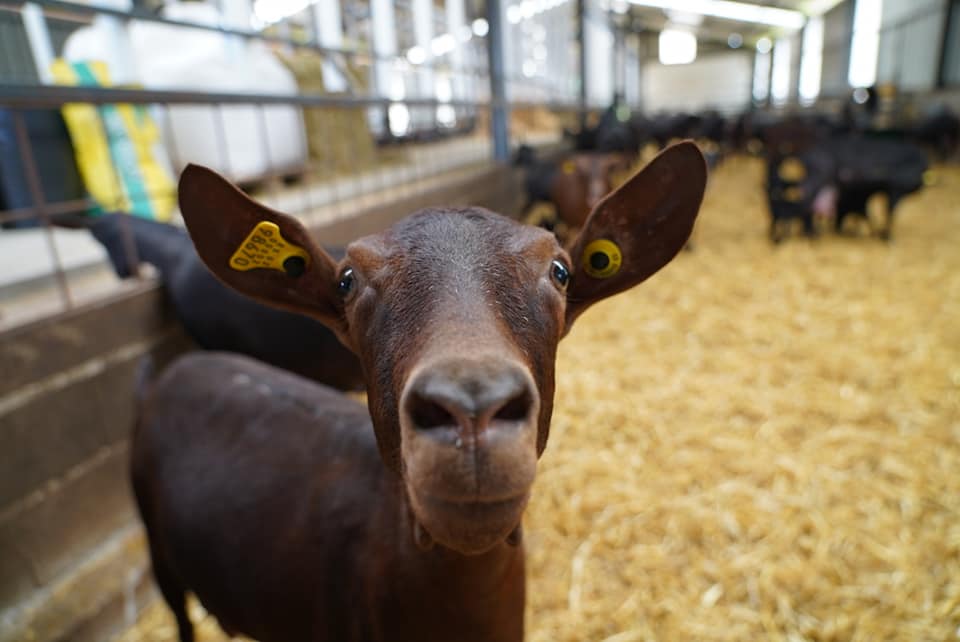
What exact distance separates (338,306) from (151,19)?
3375mm

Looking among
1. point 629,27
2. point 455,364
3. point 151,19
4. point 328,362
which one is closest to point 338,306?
point 455,364

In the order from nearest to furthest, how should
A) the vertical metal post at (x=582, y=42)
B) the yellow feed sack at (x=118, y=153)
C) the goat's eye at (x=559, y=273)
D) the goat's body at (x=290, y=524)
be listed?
the goat's eye at (x=559, y=273) < the goat's body at (x=290, y=524) < the yellow feed sack at (x=118, y=153) < the vertical metal post at (x=582, y=42)

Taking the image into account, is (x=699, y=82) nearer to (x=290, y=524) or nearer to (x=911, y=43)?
(x=911, y=43)

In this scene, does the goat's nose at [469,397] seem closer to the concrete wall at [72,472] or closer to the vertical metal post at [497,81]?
the concrete wall at [72,472]

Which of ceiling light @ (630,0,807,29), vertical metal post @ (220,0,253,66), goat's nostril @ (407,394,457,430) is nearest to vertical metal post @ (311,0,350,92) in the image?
vertical metal post @ (220,0,253,66)

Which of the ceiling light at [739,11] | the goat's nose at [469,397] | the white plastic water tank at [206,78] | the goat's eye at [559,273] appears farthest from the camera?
the ceiling light at [739,11]

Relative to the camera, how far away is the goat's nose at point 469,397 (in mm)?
747

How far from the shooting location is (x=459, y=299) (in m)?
0.97

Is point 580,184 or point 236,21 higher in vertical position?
point 236,21

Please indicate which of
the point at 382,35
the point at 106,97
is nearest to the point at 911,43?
the point at 382,35

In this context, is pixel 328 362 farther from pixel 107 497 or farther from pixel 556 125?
pixel 556 125

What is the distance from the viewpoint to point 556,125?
58.2ft

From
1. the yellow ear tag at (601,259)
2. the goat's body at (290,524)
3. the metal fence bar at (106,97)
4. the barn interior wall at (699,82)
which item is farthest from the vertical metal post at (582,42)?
the barn interior wall at (699,82)

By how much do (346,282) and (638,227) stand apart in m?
0.67
